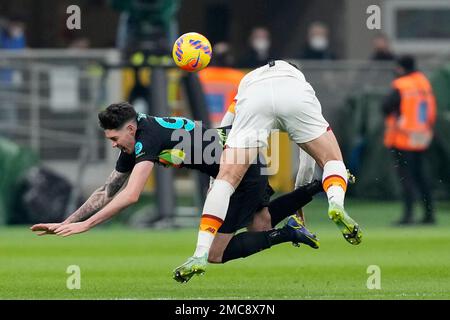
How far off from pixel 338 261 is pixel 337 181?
3.17m

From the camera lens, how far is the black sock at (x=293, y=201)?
448 inches

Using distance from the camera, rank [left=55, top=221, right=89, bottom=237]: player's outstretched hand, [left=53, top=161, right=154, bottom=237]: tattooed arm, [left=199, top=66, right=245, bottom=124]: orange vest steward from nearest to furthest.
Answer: [left=55, top=221, right=89, bottom=237]: player's outstretched hand < [left=53, top=161, right=154, bottom=237]: tattooed arm < [left=199, top=66, right=245, bottom=124]: orange vest steward

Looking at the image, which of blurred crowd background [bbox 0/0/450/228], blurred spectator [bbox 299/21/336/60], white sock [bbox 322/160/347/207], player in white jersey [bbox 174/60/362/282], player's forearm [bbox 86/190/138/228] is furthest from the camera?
blurred spectator [bbox 299/21/336/60]

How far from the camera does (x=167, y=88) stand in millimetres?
18391

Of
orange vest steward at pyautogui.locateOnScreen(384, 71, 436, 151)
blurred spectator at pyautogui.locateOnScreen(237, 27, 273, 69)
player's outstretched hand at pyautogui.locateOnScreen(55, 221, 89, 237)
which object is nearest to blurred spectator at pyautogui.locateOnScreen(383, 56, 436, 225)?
orange vest steward at pyautogui.locateOnScreen(384, 71, 436, 151)

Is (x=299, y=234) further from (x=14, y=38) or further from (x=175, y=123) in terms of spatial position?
(x=14, y=38)

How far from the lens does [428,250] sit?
48.9 ft

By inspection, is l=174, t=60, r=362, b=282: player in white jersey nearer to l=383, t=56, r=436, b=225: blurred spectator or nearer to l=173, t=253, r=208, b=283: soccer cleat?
l=173, t=253, r=208, b=283: soccer cleat

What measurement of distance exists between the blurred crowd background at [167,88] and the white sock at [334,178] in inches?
288

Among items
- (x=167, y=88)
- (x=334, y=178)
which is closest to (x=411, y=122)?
(x=167, y=88)

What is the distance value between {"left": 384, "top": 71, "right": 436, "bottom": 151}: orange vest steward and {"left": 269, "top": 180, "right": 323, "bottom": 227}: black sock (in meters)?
8.25

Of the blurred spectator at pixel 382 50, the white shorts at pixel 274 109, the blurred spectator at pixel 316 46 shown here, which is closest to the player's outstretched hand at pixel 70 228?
the white shorts at pixel 274 109

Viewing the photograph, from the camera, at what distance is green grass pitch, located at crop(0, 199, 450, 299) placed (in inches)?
430
